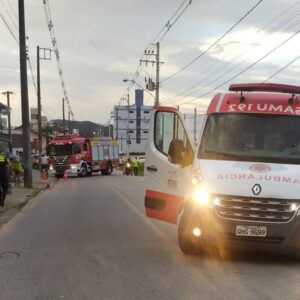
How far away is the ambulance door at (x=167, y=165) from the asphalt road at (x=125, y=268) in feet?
2.20

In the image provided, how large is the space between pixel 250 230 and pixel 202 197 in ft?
2.47

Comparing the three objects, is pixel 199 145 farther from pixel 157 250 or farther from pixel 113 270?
pixel 113 270

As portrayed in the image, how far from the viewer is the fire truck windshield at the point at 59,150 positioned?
38.2m

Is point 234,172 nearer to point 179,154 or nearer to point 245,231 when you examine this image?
point 245,231

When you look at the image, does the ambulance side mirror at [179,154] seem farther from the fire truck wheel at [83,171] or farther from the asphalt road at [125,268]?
the fire truck wheel at [83,171]

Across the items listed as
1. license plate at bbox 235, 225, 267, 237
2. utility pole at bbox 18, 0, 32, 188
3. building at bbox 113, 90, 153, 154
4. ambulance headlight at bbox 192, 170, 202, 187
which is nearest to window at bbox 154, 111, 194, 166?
ambulance headlight at bbox 192, 170, 202, 187

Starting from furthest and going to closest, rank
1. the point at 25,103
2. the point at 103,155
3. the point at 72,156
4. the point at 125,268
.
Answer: the point at 103,155, the point at 72,156, the point at 25,103, the point at 125,268

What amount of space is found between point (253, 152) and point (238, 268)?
1.67 m

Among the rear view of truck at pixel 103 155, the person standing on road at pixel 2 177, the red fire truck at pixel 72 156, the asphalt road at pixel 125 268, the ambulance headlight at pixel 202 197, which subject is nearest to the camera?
the asphalt road at pixel 125 268

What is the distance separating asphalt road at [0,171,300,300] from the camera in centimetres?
570

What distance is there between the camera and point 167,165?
8188 millimetres

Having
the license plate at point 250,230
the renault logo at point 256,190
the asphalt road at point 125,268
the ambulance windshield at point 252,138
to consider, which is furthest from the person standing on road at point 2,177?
the renault logo at point 256,190

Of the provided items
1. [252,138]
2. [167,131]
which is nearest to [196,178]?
[252,138]

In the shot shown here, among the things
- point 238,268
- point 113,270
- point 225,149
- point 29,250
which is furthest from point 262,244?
point 29,250
